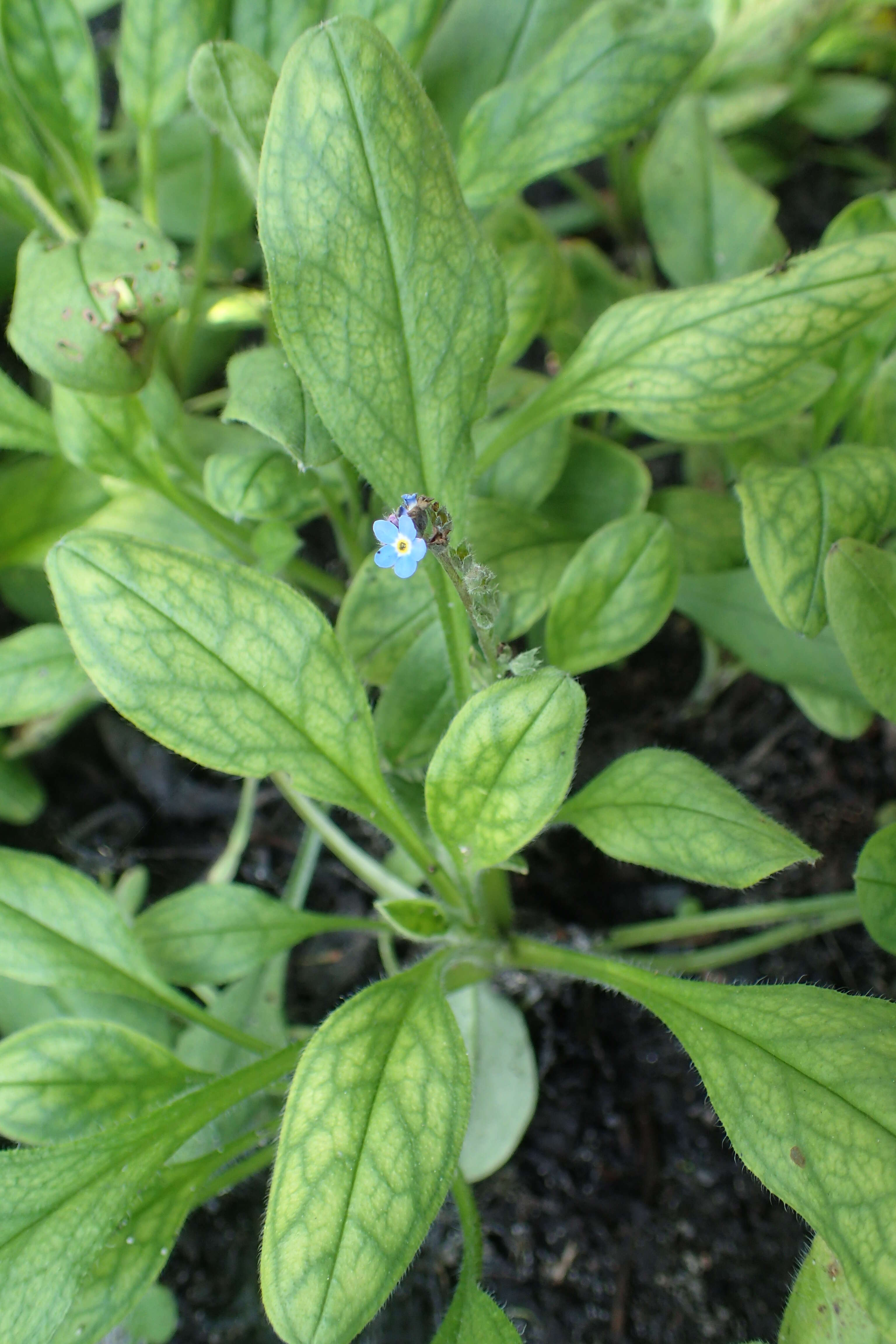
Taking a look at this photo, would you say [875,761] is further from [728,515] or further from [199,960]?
[199,960]

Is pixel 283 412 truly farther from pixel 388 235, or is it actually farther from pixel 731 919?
pixel 731 919

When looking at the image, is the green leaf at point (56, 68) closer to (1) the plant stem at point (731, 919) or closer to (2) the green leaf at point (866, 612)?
(2) the green leaf at point (866, 612)

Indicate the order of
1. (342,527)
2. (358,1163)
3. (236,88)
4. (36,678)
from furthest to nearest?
(342,527), (36,678), (236,88), (358,1163)

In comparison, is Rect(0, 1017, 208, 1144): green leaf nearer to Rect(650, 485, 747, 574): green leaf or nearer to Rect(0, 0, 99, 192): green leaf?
Rect(650, 485, 747, 574): green leaf

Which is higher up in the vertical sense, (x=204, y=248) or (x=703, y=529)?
(x=204, y=248)

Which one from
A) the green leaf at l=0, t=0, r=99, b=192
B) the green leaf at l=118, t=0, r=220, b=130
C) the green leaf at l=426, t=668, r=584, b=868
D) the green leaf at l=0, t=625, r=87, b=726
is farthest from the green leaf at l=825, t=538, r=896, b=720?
the green leaf at l=0, t=0, r=99, b=192

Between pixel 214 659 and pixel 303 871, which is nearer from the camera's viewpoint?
pixel 214 659

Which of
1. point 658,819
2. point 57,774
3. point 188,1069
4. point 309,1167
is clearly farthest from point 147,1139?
point 57,774

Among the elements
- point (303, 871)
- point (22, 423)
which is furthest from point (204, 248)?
point (303, 871)
